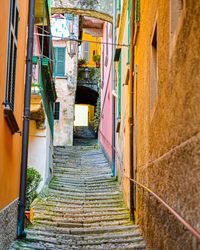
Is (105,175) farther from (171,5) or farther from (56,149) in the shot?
(171,5)

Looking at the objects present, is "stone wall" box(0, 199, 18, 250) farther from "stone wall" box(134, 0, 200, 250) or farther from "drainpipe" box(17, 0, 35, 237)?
"stone wall" box(134, 0, 200, 250)

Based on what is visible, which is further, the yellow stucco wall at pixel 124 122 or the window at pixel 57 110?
the window at pixel 57 110

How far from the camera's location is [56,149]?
18.0 meters

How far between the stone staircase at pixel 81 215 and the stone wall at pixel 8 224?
213 mm

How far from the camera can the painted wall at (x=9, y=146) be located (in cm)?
Answer: 511

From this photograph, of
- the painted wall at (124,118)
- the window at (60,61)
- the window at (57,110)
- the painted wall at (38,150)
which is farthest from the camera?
the window at (60,61)

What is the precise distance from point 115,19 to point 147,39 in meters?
8.29

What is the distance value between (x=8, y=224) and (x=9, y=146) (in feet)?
3.27

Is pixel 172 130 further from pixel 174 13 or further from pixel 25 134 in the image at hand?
pixel 25 134

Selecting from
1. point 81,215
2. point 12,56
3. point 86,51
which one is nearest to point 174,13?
point 12,56

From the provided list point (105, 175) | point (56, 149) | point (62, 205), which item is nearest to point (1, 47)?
point (62, 205)

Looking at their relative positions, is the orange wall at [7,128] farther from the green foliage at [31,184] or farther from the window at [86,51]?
the window at [86,51]

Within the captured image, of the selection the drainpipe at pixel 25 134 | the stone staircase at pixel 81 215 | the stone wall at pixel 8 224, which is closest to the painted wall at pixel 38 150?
the stone staircase at pixel 81 215

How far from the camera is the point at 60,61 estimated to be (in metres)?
24.9
